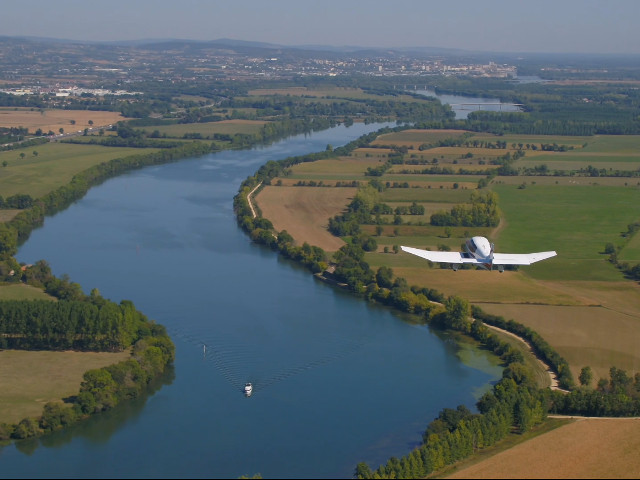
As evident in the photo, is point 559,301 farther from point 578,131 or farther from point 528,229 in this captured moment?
point 578,131

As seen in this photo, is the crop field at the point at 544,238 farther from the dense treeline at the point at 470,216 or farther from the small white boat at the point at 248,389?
the small white boat at the point at 248,389

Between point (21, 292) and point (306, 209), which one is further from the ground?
point (306, 209)

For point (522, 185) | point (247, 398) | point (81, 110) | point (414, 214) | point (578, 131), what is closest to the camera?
point (247, 398)

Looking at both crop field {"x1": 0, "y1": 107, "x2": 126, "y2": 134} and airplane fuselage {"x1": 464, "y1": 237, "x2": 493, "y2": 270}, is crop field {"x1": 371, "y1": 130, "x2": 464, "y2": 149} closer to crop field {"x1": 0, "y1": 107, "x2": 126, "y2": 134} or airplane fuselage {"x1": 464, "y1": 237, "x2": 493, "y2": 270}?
crop field {"x1": 0, "y1": 107, "x2": 126, "y2": 134}

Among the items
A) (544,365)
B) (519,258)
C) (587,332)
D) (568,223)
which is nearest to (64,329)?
(544,365)

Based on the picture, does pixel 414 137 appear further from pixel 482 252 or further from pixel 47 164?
pixel 482 252

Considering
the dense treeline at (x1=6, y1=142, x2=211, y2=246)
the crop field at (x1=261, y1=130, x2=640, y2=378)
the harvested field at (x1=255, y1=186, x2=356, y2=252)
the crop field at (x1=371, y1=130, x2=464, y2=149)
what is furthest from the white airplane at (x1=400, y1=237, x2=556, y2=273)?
the crop field at (x1=371, y1=130, x2=464, y2=149)

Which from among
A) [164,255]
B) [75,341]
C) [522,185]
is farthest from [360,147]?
[75,341]
